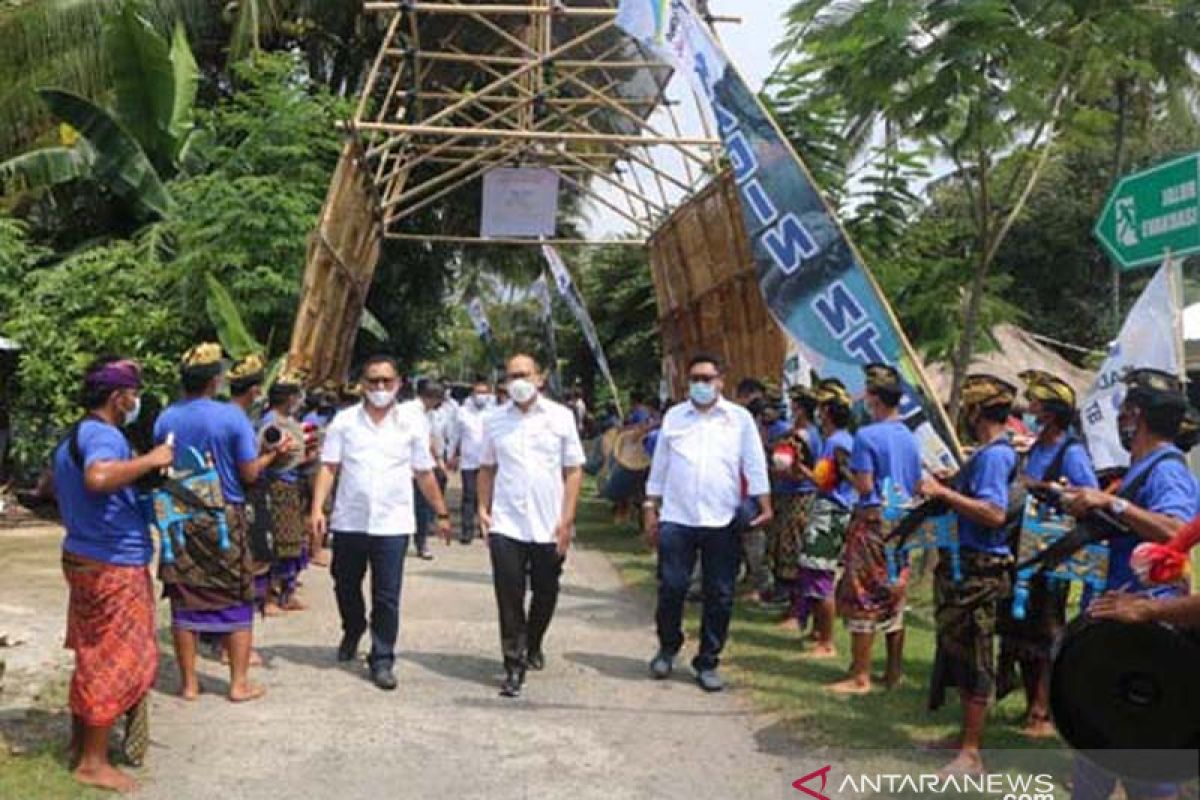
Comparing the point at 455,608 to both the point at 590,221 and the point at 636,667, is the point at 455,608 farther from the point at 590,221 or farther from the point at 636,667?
the point at 590,221

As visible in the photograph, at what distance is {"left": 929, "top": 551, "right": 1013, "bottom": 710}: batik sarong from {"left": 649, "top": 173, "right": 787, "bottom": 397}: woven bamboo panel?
17.3 ft

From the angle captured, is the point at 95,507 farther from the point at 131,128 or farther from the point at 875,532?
the point at 131,128

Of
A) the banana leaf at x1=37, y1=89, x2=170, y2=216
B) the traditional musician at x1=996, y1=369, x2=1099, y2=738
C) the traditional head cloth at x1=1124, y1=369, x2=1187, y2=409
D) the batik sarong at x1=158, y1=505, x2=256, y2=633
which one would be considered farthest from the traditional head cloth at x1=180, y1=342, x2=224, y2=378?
the banana leaf at x1=37, y1=89, x2=170, y2=216

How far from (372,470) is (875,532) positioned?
2.84m

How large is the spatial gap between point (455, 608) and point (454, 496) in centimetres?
1007

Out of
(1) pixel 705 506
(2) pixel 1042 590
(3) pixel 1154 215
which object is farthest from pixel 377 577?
(3) pixel 1154 215

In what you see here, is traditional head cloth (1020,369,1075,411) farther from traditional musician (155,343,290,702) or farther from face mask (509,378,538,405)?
traditional musician (155,343,290,702)

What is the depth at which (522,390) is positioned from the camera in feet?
23.0

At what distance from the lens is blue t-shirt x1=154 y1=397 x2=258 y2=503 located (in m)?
6.19

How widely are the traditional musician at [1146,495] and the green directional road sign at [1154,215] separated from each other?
1.03m

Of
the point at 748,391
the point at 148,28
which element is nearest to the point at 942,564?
the point at 748,391

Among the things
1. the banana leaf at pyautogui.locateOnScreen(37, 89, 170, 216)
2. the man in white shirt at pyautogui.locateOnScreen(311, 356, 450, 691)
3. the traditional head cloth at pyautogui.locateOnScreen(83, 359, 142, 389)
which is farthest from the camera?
the banana leaf at pyautogui.locateOnScreen(37, 89, 170, 216)

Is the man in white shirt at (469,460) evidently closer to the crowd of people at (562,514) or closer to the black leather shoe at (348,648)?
the crowd of people at (562,514)

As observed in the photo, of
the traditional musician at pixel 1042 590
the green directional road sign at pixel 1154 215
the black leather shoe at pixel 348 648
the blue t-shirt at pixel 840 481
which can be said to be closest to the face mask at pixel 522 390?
the black leather shoe at pixel 348 648
